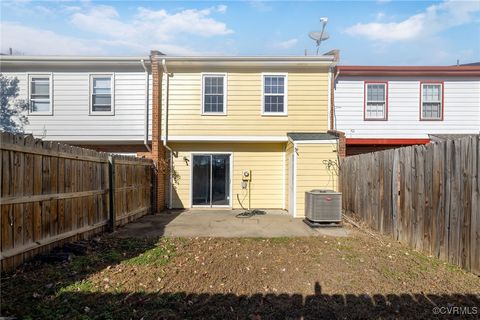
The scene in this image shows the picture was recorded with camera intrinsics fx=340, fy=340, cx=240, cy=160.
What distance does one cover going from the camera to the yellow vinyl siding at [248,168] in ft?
42.6

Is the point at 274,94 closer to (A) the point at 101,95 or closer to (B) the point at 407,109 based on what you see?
(B) the point at 407,109

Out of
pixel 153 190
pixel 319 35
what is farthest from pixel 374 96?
pixel 153 190

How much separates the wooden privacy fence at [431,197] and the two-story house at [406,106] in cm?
467

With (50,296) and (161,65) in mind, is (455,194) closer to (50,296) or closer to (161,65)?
(50,296)

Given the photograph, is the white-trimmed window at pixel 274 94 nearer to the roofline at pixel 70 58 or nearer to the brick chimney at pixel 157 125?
the brick chimney at pixel 157 125

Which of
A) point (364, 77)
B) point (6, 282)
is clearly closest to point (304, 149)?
point (364, 77)

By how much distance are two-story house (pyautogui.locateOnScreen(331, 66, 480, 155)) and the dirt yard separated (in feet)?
25.3

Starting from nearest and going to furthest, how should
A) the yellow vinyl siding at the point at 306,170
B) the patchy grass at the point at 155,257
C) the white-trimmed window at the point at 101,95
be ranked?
the patchy grass at the point at 155,257 < the yellow vinyl siding at the point at 306,170 < the white-trimmed window at the point at 101,95

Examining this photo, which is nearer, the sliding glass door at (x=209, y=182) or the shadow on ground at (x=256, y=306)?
the shadow on ground at (x=256, y=306)

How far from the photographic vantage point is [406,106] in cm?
1330

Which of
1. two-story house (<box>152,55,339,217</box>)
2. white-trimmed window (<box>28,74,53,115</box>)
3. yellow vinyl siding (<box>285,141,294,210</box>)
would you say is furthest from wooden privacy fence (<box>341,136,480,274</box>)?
white-trimmed window (<box>28,74,53,115</box>)

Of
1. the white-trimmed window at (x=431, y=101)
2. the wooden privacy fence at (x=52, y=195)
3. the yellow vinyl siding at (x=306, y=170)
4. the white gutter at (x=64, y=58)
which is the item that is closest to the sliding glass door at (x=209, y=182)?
the yellow vinyl siding at (x=306, y=170)

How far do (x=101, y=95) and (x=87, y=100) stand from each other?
53cm

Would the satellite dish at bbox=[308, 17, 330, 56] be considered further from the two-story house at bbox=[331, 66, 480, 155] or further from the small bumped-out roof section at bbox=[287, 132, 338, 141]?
the small bumped-out roof section at bbox=[287, 132, 338, 141]
